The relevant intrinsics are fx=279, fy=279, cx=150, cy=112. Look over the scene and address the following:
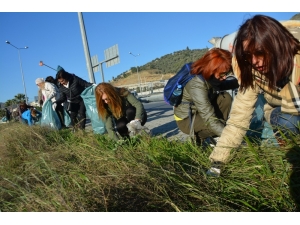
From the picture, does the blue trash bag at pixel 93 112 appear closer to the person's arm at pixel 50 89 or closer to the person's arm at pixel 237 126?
the person's arm at pixel 50 89

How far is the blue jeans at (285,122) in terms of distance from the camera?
1.83 metres

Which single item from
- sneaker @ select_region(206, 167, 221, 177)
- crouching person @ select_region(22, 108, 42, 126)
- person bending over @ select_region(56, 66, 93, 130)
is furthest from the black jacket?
sneaker @ select_region(206, 167, 221, 177)

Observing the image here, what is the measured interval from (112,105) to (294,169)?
254 centimetres

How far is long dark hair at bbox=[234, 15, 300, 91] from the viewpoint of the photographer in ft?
5.17

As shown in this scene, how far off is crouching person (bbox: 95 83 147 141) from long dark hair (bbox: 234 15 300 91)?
85.2 inches

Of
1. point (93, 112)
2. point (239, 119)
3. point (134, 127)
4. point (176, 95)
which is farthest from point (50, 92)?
point (239, 119)

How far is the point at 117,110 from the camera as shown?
12.2ft

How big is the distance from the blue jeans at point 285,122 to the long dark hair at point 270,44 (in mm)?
343

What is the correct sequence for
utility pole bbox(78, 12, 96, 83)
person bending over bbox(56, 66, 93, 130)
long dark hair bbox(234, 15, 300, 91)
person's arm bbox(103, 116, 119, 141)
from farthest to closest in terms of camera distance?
1. utility pole bbox(78, 12, 96, 83)
2. person bending over bbox(56, 66, 93, 130)
3. person's arm bbox(103, 116, 119, 141)
4. long dark hair bbox(234, 15, 300, 91)

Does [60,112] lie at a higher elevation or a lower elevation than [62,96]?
lower

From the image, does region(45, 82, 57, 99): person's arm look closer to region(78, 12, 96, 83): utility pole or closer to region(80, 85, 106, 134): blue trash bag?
region(80, 85, 106, 134): blue trash bag

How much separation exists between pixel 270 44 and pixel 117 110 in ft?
8.03

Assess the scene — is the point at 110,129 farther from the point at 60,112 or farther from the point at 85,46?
the point at 85,46

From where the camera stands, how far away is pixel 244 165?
179cm
